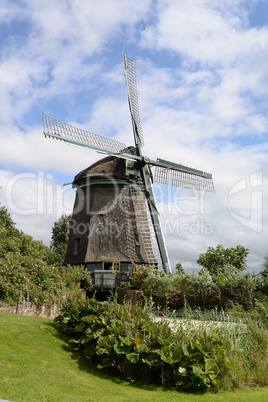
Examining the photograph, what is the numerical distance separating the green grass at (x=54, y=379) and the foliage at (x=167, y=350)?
0.98 feet

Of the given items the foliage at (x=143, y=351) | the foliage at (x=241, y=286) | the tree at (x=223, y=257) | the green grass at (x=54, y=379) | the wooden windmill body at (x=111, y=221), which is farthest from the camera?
the tree at (x=223, y=257)

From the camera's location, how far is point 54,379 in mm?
5500

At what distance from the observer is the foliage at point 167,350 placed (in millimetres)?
5938

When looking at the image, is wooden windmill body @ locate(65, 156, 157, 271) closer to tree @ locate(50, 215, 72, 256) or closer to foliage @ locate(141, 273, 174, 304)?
foliage @ locate(141, 273, 174, 304)

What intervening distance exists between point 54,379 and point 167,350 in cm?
204

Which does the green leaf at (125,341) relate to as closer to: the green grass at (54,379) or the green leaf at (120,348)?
the green leaf at (120,348)

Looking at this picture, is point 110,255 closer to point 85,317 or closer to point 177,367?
point 85,317

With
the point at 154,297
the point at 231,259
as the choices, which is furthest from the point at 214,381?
the point at 231,259

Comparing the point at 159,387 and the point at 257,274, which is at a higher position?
the point at 257,274

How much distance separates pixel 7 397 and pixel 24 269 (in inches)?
380

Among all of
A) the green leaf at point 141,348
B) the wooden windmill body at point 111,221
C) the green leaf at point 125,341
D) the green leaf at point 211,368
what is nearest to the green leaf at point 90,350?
the green leaf at point 125,341

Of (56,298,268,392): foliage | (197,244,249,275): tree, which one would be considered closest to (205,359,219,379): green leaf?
(56,298,268,392): foliage

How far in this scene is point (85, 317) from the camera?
24.2ft

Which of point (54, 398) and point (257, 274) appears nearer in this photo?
point (54, 398)
